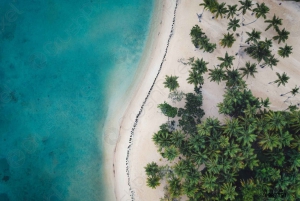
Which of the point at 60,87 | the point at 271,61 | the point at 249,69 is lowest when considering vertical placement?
the point at 271,61

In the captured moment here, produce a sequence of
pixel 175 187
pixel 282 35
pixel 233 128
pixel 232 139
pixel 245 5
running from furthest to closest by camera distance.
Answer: pixel 282 35
pixel 245 5
pixel 175 187
pixel 232 139
pixel 233 128

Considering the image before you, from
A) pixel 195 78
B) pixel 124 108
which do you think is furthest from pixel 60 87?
pixel 195 78

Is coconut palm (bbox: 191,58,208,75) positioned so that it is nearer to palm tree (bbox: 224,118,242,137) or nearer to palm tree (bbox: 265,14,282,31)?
palm tree (bbox: 224,118,242,137)

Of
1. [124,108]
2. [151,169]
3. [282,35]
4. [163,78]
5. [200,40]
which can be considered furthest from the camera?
[124,108]

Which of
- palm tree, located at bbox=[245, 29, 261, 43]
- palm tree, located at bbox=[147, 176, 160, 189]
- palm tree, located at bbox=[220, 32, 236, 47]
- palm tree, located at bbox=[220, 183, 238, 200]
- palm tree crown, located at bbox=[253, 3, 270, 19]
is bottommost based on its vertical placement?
palm tree, located at bbox=[220, 183, 238, 200]

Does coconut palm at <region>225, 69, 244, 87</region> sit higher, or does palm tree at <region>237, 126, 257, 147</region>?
coconut palm at <region>225, 69, 244, 87</region>

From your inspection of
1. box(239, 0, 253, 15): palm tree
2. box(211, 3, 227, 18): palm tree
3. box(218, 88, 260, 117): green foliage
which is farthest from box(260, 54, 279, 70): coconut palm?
box(211, 3, 227, 18): palm tree

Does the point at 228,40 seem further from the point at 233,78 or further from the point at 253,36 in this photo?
the point at 233,78

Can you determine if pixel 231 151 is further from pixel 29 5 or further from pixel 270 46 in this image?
pixel 29 5
